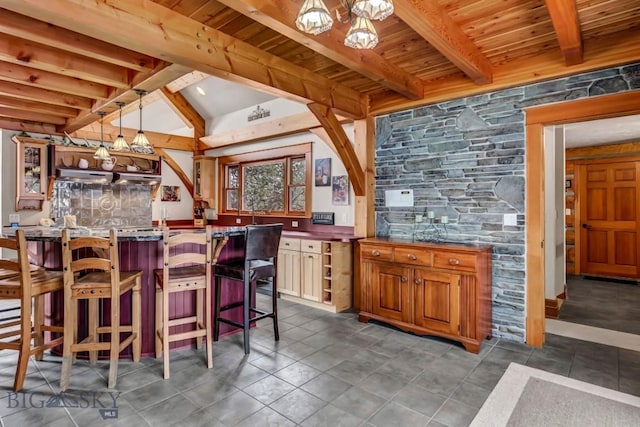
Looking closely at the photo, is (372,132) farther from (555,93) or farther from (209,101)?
(209,101)

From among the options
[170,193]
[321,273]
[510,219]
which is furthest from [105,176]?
[510,219]

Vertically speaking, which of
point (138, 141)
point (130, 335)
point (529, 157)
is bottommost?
point (130, 335)

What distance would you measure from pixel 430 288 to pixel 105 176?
213 inches

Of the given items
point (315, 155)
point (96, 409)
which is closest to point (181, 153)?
point (315, 155)

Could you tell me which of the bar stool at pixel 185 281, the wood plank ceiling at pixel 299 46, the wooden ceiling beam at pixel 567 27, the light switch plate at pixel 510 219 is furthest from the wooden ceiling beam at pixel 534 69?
the bar stool at pixel 185 281

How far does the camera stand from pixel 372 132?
15.1 feet

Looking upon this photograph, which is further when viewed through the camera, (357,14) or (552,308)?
(552,308)

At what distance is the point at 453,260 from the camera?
11.0 ft

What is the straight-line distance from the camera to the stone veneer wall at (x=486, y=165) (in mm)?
3361

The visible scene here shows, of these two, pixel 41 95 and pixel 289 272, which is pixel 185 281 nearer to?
pixel 289 272

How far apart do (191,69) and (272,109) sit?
10.2ft

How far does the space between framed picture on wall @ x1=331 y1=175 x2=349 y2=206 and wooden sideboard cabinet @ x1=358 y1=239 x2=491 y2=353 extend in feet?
3.86

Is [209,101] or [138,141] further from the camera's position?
[209,101]

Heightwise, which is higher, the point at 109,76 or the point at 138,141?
the point at 109,76
